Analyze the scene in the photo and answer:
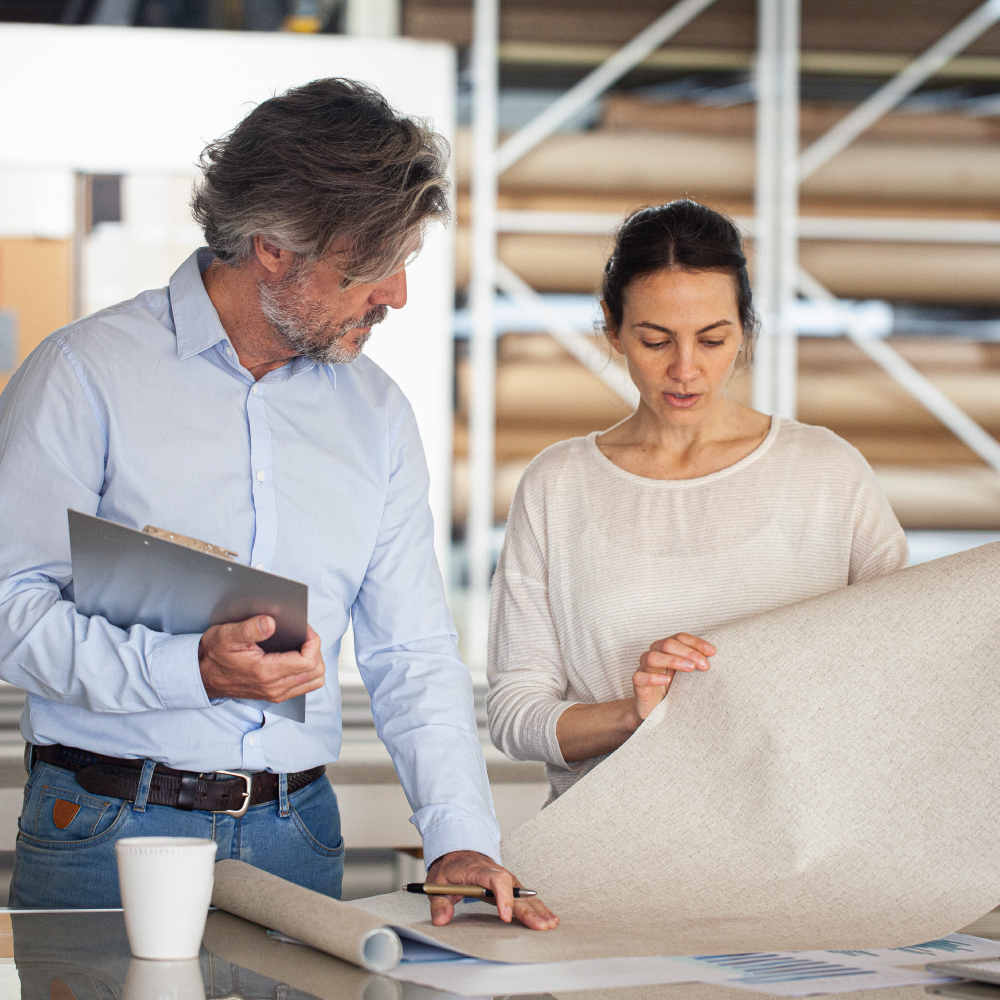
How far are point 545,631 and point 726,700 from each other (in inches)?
11.5

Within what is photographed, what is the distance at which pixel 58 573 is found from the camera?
1.37m

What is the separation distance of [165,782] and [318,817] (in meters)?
0.19

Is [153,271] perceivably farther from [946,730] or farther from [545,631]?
[946,730]

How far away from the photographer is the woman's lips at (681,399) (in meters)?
1.67

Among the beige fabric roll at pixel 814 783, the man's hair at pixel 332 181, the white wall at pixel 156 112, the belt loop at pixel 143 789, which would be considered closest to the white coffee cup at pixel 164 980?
the belt loop at pixel 143 789

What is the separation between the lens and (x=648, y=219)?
174cm

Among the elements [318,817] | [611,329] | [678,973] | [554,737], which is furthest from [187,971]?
[611,329]

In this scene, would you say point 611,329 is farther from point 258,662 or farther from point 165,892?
point 165,892

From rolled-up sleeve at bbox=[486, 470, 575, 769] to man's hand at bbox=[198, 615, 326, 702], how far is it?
0.42m

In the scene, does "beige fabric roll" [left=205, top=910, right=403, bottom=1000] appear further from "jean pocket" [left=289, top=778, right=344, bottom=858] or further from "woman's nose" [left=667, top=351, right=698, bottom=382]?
"woman's nose" [left=667, top=351, right=698, bottom=382]

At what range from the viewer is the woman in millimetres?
1642

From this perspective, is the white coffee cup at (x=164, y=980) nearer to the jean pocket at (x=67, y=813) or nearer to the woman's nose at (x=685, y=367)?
the jean pocket at (x=67, y=813)

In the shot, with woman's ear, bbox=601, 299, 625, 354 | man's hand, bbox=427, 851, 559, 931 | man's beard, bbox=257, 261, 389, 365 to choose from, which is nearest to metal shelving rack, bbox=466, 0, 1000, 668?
woman's ear, bbox=601, 299, 625, 354

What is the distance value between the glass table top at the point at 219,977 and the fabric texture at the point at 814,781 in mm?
336
